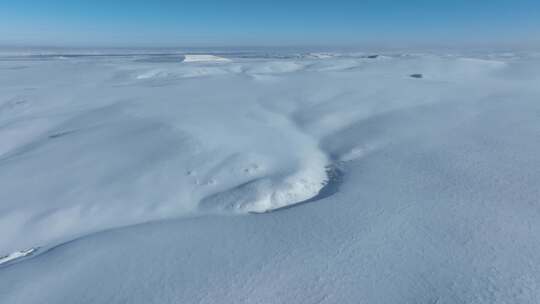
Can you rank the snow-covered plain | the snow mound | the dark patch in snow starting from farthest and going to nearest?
1. the dark patch in snow
2. the snow mound
3. the snow-covered plain

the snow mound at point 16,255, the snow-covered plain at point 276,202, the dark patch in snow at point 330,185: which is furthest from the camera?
the dark patch in snow at point 330,185

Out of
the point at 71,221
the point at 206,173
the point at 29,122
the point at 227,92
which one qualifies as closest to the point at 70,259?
the point at 71,221

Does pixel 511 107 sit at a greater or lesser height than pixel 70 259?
greater

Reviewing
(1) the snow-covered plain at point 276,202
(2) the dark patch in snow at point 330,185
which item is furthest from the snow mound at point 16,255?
(2) the dark patch in snow at point 330,185

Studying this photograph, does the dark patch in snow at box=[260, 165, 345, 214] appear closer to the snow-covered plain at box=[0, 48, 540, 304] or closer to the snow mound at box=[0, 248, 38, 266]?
the snow-covered plain at box=[0, 48, 540, 304]

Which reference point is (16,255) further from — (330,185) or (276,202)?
(330,185)

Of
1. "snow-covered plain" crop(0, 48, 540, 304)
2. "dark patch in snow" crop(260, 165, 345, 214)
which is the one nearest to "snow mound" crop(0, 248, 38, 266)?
"snow-covered plain" crop(0, 48, 540, 304)

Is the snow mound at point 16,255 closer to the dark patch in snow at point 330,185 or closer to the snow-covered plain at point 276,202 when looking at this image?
the snow-covered plain at point 276,202

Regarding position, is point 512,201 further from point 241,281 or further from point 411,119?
point 411,119
